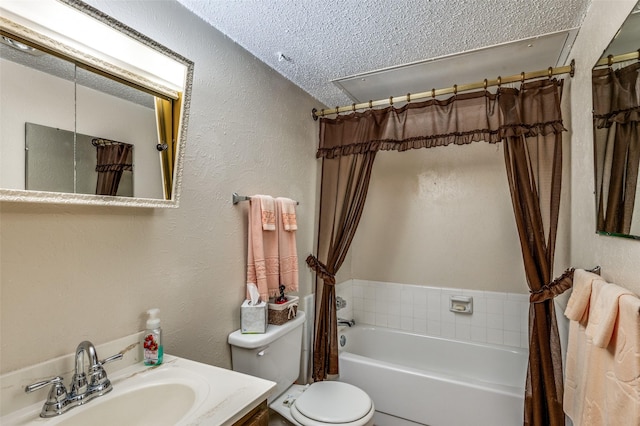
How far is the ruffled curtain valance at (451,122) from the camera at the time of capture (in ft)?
5.43

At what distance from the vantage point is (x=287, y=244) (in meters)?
1.92

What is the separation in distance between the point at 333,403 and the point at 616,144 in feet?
5.64

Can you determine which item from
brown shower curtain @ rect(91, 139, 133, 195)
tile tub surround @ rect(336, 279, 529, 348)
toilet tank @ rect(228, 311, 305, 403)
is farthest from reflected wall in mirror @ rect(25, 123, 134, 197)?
tile tub surround @ rect(336, 279, 529, 348)

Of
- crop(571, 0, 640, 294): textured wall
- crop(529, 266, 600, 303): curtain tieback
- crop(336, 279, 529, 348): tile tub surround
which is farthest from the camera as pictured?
crop(336, 279, 529, 348): tile tub surround

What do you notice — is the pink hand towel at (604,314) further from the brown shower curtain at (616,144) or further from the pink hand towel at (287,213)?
the pink hand towel at (287,213)

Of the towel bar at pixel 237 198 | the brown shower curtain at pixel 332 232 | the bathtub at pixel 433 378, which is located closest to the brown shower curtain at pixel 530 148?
the brown shower curtain at pixel 332 232

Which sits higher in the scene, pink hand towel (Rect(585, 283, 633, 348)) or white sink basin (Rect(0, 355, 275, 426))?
pink hand towel (Rect(585, 283, 633, 348))

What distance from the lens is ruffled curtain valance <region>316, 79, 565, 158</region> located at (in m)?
1.65

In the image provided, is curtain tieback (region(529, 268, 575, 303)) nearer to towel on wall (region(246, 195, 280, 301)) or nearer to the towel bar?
towel on wall (region(246, 195, 280, 301))

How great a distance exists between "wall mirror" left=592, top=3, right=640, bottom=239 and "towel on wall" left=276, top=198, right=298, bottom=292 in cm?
143

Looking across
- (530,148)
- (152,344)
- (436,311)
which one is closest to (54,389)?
(152,344)

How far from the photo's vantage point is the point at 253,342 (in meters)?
1.55

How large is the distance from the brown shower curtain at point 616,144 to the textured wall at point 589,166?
0.08 meters

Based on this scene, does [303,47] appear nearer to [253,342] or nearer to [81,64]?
[81,64]
